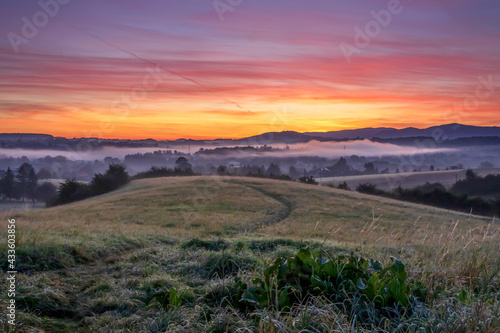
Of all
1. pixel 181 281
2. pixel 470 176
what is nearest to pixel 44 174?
pixel 181 281

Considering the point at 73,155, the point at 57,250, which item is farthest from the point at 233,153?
the point at 57,250

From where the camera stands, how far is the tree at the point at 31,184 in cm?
4576

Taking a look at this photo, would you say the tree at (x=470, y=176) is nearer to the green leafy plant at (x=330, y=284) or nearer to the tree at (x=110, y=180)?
the tree at (x=110, y=180)

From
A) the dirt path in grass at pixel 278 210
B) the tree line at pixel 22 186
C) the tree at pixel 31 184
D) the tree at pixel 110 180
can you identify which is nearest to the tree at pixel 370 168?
the tree at pixel 110 180

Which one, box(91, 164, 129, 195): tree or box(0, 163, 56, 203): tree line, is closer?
box(0, 163, 56, 203): tree line

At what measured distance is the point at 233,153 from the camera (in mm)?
104188

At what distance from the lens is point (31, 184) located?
4634 cm

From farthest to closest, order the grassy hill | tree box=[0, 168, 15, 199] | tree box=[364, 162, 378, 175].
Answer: tree box=[364, 162, 378, 175], tree box=[0, 168, 15, 199], the grassy hill

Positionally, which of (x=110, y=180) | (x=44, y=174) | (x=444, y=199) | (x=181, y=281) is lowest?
(x=444, y=199)

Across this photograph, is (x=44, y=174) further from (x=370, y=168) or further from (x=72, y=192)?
(x=370, y=168)

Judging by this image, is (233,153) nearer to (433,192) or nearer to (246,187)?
(433,192)

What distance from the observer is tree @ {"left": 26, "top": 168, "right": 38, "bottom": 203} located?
1802 inches

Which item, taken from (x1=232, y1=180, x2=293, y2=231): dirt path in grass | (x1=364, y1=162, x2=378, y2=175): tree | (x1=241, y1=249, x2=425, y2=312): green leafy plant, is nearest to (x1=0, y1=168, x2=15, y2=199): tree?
(x1=232, y1=180, x2=293, y2=231): dirt path in grass

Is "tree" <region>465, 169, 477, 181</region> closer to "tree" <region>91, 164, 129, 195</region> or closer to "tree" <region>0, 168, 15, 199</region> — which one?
"tree" <region>91, 164, 129, 195</region>
